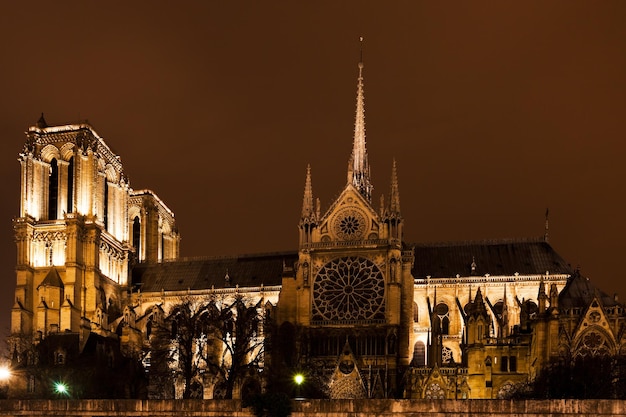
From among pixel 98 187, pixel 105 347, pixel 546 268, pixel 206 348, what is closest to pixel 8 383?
pixel 105 347

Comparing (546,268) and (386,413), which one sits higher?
(546,268)

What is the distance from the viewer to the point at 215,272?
267 feet

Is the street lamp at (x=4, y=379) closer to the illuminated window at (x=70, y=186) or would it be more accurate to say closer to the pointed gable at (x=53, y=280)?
the pointed gable at (x=53, y=280)

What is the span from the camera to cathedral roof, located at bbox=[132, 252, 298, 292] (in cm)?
7862

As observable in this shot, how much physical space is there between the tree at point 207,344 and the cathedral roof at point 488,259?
1420cm

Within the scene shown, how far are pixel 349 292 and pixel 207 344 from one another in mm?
10787

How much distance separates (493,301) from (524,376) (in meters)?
12.2

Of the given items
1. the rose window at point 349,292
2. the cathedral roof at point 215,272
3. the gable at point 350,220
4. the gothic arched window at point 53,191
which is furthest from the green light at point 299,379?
the gothic arched window at point 53,191

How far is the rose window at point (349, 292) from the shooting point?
65.4 m

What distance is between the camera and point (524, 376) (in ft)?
189

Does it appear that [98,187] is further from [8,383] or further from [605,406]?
[605,406]

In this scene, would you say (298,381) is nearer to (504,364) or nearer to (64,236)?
(504,364)

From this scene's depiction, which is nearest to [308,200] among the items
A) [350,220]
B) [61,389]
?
[350,220]

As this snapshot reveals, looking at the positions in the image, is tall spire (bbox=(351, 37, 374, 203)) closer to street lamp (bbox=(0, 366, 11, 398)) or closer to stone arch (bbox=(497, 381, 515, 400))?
stone arch (bbox=(497, 381, 515, 400))
